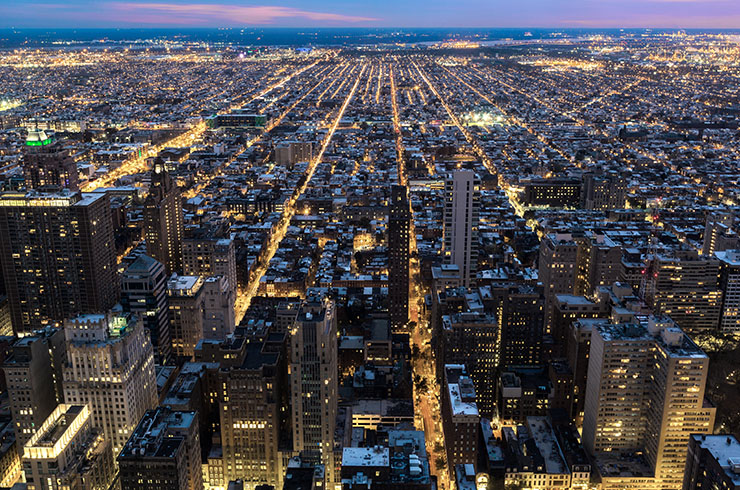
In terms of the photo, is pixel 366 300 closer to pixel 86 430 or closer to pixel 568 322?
pixel 568 322

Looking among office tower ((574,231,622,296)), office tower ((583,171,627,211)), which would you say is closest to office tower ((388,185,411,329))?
office tower ((574,231,622,296))

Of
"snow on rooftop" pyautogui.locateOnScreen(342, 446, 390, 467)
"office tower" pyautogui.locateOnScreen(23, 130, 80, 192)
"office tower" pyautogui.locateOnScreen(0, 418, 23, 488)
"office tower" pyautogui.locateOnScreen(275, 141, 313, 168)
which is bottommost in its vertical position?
"office tower" pyautogui.locateOnScreen(0, 418, 23, 488)

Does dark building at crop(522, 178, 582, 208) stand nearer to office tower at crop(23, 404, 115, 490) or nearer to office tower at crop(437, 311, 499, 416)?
office tower at crop(437, 311, 499, 416)

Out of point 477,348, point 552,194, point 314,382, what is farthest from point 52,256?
point 552,194

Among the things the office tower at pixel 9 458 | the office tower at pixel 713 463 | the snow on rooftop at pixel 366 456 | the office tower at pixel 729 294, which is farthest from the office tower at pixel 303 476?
the office tower at pixel 729 294

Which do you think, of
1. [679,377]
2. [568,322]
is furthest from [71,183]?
[679,377]

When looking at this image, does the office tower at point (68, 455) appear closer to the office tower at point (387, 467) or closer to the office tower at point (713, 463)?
the office tower at point (387, 467)
